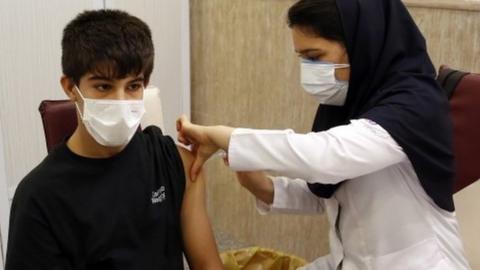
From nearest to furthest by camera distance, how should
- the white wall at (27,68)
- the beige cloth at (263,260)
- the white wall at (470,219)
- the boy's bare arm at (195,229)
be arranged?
the boy's bare arm at (195,229) → the white wall at (470,219) → the beige cloth at (263,260) → the white wall at (27,68)

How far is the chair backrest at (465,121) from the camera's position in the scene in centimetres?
147

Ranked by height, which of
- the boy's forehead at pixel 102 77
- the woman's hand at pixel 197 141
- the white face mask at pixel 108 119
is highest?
the boy's forehead at pixel 102 77

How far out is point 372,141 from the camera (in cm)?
123

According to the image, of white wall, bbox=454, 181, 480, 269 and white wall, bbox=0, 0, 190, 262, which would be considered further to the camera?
white wall, bbox=0, 0, 190, 262

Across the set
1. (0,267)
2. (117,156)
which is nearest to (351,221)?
(117,156)

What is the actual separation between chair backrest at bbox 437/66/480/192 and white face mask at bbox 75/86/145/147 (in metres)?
0.91

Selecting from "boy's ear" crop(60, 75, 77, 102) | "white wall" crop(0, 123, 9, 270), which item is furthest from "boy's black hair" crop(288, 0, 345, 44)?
"white wall" crop(0, 123, 9, 270)

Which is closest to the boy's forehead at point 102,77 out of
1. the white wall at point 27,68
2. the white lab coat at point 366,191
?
the white lab coat at point 366,191

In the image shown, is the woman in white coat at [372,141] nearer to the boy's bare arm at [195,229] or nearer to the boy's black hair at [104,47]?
the boy's bare arm at [195,229]

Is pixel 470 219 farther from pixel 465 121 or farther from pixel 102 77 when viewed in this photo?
pixel 102 77

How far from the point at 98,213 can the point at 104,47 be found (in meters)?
0.41

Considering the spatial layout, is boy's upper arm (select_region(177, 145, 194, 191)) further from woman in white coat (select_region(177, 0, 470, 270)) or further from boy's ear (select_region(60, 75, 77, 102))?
boy's ear (select_region(60, 75, 77, 102))

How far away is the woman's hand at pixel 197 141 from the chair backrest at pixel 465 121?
70 cm

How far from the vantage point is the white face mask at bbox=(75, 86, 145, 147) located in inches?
50.8
